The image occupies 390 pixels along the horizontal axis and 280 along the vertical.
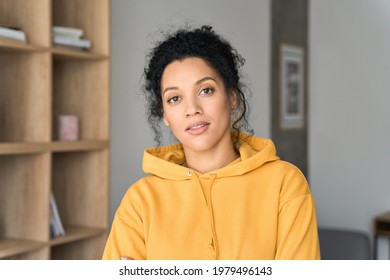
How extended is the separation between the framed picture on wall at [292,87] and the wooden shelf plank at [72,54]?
220 cm

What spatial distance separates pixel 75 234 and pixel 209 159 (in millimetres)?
1542

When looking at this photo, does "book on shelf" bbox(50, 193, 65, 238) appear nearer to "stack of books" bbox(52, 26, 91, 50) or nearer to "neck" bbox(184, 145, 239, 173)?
"stack of books" bbox(52, 26, 91, 50)

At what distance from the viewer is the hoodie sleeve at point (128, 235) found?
137 cm

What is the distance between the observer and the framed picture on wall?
187 inches

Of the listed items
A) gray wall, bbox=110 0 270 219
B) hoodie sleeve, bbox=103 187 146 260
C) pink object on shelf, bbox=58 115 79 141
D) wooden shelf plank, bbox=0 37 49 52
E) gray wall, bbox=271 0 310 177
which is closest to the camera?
hoodie sleeve, bbox=103 187 146 260

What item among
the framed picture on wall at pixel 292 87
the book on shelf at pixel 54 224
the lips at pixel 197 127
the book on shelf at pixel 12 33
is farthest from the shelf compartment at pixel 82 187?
the framed picture on wall at pixel 292 87

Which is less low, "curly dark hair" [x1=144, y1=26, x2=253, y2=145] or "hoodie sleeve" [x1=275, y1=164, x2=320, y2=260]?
"curly dark hair" [x1=144, y1=26, x2=253, y2=145]

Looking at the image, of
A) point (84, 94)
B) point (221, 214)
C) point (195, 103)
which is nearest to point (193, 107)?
point (195, 103)

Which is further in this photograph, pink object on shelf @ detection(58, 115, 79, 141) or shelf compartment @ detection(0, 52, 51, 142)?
pink object on shelf @ detection(58, 115, 79, 141)

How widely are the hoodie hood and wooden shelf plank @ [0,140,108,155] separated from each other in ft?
3.50

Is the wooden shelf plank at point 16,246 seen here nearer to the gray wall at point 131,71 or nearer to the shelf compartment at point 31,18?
the gray wall at point 131,71

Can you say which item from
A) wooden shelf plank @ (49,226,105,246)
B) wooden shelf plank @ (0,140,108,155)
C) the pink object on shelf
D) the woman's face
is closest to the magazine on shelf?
the pink object on shelf

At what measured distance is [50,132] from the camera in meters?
2.60
